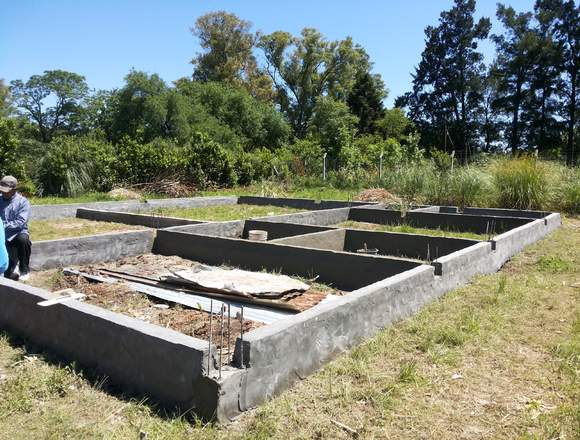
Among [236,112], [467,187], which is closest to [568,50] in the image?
[236,112]

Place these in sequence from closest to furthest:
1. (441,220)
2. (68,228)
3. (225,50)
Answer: (68,228) → (441,220) → (225,50)

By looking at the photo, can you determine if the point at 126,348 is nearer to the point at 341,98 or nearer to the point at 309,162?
the point at 309,162

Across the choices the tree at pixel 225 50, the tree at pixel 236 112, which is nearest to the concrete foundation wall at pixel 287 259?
the tree at pixel 236 112

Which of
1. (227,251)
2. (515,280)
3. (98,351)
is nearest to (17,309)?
(98,351)

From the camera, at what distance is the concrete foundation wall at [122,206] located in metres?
11.0

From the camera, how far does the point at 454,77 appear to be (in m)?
39.1

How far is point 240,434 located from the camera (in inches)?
111

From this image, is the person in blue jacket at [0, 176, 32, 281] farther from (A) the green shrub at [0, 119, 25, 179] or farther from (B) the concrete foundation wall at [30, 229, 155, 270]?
(A) the green shrub at [0, 119, 25, 179]

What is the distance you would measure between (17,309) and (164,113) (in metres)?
22.0

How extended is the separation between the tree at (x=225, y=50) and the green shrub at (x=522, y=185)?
31600 mm

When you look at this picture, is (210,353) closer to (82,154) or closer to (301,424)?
(301,424)

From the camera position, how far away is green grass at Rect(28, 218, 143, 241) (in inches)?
350

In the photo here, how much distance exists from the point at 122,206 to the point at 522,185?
32.1 ft

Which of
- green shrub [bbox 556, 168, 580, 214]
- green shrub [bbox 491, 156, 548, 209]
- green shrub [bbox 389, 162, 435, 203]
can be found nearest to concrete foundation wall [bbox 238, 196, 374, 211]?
green shrub [bbox 389, 162, 435, 203]
